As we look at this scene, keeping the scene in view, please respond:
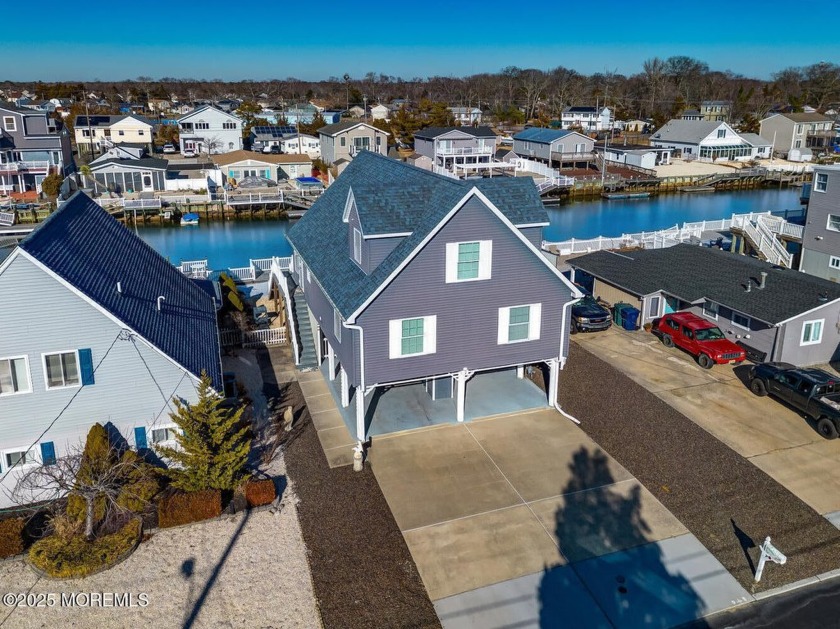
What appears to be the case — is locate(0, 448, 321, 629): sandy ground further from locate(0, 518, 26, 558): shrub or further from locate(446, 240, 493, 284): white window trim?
locate(446, 240, 493, 284): white window trim

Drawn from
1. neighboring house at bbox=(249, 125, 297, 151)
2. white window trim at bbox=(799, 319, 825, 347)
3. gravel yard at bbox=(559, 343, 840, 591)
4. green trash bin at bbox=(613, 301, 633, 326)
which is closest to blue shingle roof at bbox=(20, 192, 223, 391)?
gravel yard at bbox=(559, 343, 840, 591)

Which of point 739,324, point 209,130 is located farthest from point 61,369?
point 209,130

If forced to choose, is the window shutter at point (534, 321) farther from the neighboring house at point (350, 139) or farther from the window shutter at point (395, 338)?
the neighboring house at point (350, 139)

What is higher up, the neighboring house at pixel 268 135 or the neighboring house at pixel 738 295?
the neighboring house at pixel 268 135

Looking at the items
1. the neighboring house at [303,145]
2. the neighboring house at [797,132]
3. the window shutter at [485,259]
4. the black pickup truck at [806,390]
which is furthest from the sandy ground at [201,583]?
the neighboring house at [797,132]

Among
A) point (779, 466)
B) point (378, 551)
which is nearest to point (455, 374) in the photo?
point (378, 551)
